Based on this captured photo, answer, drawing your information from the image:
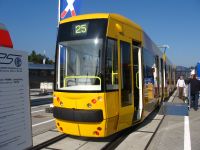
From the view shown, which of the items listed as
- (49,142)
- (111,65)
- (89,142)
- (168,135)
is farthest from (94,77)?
(168,135)

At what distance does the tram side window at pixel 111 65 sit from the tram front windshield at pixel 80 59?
→ 0.20m

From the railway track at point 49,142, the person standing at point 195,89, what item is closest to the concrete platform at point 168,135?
the railway track at point 49,142

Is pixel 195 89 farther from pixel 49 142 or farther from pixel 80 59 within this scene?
pixel 49 142

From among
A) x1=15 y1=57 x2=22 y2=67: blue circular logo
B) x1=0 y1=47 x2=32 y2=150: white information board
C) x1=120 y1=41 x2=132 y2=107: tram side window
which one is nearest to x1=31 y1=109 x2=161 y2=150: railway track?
x1=120 y1=41 x2=132 y2=107: tram side window

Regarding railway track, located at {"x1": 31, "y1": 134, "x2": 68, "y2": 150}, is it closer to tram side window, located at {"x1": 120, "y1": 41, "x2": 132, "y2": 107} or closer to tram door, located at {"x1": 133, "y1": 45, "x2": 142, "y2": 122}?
tram side window, located at {"x1": 120, "y1": 41, "x2": 132, "y2": 107}

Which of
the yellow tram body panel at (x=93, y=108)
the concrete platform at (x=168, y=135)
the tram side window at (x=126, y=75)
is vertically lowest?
the concrete platform at (x=168, y=135)

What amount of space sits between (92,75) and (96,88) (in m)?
0.37

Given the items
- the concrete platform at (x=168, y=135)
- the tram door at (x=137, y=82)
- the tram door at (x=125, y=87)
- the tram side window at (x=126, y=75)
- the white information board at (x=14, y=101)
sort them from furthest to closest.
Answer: the tram door at (x=137, y=82)
the tram side window at (x=126, y=75)
the tram door at (x=125, y=87)
the concrete platform at (x=168, y=135)
the white information board at (x=14, y=101)

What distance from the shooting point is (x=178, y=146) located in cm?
736

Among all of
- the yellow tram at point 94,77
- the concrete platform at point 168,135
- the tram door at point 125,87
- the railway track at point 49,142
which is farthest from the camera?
the tram door at point 125,87

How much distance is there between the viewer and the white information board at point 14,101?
12.3ft

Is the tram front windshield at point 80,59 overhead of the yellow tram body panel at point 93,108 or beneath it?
overhead

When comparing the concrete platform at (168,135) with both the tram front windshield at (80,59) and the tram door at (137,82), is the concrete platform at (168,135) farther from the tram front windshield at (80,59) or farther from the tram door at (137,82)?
the tram front windshield at (80,59)

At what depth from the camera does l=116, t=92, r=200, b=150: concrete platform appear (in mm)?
7336
